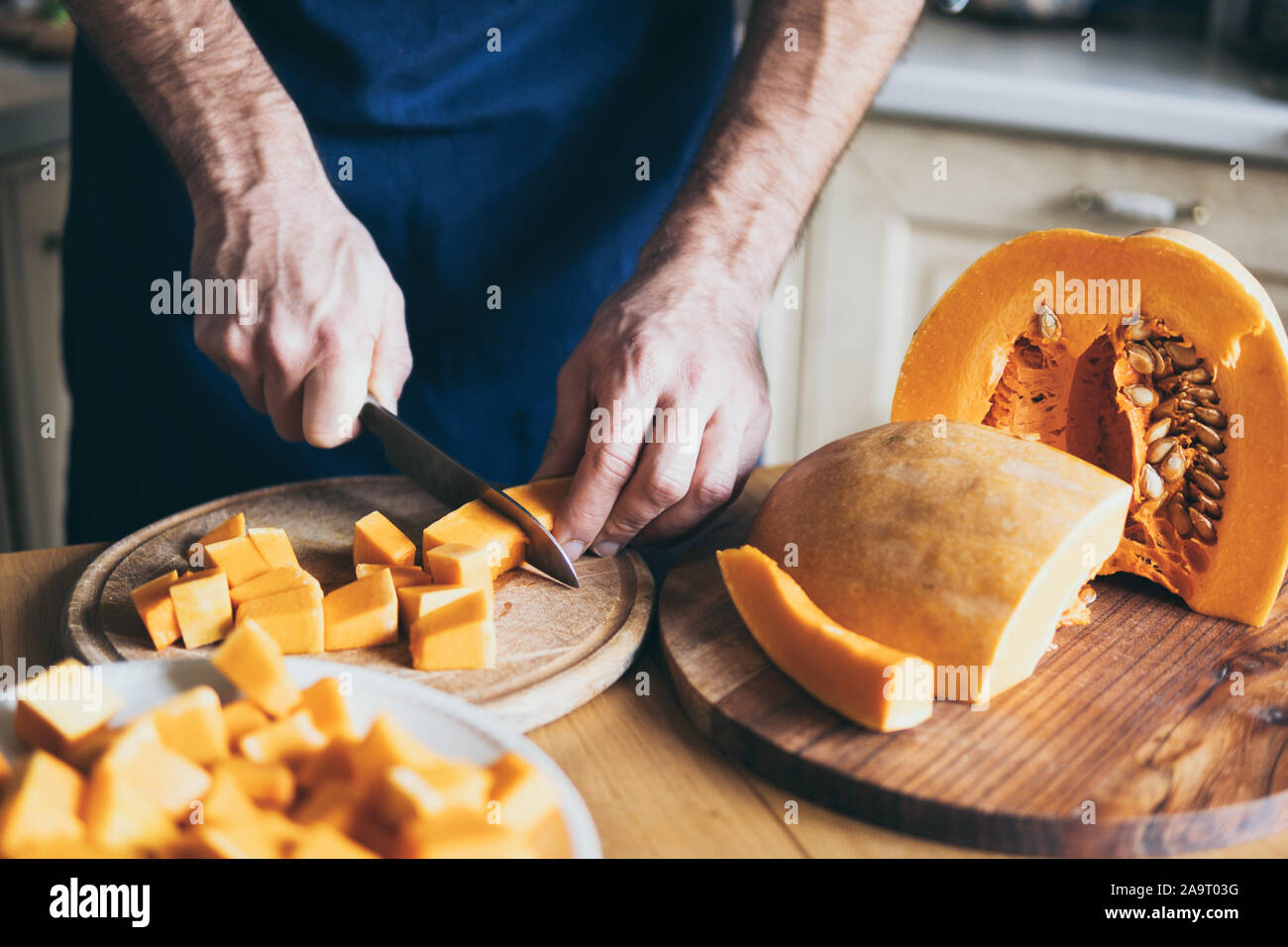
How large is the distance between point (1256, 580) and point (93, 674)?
3.20ft

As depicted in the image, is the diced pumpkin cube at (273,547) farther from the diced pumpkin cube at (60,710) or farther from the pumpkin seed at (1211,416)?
the pumpkin seed at (1211,416)

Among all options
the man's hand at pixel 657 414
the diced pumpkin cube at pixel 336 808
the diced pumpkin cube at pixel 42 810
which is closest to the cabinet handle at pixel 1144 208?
the man's hand at pixel 657 414

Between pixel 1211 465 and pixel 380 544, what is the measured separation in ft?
2.58

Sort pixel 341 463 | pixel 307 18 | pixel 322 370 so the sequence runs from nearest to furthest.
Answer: pixel 322 370 < pixel 307 18 < pixel 341 463

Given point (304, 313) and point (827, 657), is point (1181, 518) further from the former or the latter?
point (304, 313)

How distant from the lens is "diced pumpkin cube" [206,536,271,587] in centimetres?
107

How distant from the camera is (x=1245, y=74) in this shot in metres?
2.37

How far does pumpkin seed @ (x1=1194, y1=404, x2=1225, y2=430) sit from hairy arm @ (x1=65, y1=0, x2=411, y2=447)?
80cm

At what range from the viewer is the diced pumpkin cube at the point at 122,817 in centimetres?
66

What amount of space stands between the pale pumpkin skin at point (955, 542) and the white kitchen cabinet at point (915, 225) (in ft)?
3.72

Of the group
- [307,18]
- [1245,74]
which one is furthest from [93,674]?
[1245,74]

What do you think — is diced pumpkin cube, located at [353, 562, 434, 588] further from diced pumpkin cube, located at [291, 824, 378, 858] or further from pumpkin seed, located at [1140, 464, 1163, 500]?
pumpkin seed, located at [1140, 464, 1163, 500]
